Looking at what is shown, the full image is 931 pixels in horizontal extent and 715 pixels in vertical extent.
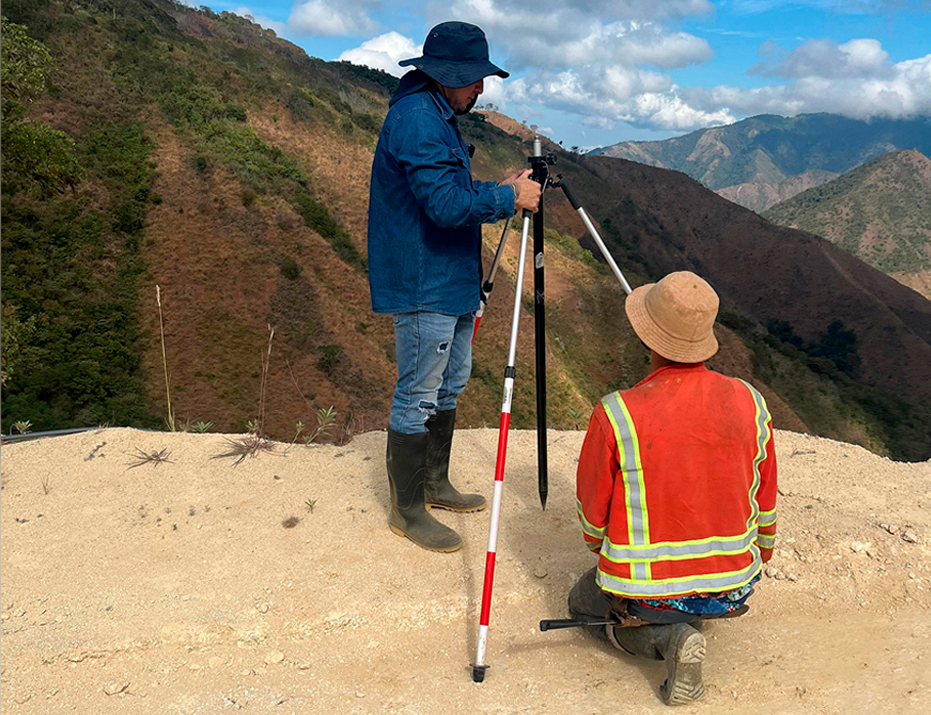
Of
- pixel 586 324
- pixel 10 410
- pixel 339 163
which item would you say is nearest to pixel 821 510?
pixel 10 410

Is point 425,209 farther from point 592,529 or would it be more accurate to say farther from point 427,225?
point 592,529

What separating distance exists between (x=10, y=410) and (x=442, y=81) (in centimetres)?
1664

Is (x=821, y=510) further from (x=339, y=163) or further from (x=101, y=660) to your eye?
(x=339, y=163)

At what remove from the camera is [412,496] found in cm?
353

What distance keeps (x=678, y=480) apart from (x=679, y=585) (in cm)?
43

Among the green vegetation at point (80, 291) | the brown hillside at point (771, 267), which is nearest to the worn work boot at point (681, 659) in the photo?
the green vegetation at point (80, 291)

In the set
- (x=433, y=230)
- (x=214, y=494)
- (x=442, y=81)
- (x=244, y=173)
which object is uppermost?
(x=244, y=173)

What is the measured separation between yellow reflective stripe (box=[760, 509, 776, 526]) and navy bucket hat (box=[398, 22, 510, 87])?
238 cm

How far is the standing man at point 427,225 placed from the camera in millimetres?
2861

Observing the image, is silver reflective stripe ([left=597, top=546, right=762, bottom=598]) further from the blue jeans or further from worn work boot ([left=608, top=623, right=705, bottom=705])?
the blue jeans

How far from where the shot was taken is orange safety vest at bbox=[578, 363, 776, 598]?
2.24 m

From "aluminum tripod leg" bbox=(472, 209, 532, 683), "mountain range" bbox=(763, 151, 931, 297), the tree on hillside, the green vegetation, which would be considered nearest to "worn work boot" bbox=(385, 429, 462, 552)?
"aluminum tripod leg" bbox=(472, 209, 532, 683)

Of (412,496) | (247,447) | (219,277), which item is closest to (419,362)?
(412,496)

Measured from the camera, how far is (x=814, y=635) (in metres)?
2.96
